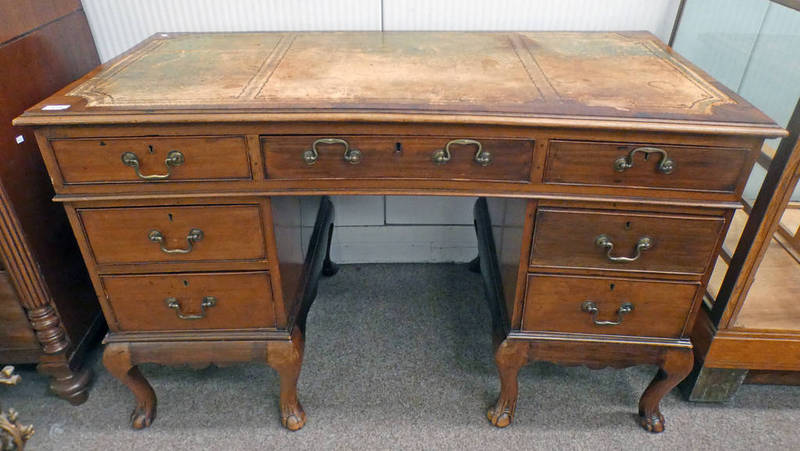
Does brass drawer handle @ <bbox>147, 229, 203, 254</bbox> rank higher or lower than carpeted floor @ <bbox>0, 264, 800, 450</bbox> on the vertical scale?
higher

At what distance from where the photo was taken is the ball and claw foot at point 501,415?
1517mm

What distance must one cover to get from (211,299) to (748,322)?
1428 millimetres

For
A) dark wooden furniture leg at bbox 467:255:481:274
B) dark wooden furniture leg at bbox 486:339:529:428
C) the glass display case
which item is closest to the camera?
the glass display case

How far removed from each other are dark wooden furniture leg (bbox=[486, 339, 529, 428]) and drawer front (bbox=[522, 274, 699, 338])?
0.07 m

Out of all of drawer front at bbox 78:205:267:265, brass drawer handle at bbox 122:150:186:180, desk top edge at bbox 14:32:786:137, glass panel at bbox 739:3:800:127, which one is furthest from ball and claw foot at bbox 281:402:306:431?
glass panel at bbox 739:3:800:127

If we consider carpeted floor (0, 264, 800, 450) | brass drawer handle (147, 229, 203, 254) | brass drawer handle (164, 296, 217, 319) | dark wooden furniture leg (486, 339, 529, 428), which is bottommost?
carpeted floor (0, 264, 800, 450)

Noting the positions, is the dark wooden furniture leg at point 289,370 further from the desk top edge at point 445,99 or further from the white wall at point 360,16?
the desk top edge at point 445,99

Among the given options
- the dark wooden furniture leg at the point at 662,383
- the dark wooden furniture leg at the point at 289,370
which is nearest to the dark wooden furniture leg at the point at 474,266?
the dark wooden furniture leg at the point at 662,383

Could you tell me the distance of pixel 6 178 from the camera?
1309 mm

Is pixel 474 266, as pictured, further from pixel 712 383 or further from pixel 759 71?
pixel 759 71

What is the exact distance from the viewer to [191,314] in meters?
1.34

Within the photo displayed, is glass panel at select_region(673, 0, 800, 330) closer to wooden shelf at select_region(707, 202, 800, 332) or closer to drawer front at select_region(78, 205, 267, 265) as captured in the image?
wooden shelf at select_region(707, 202, 800, 332)

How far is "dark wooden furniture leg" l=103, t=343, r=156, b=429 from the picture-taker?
4.48ft

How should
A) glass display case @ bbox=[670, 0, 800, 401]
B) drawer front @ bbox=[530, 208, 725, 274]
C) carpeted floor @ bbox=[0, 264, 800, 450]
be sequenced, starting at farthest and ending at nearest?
1. carpeted floor @ bbox=[0, 264, 800, 450]
2. glass display case @ bbox=[670, 0, 800, 401]
3. drawer front @ bbox=[530, 208, 725, 274]
